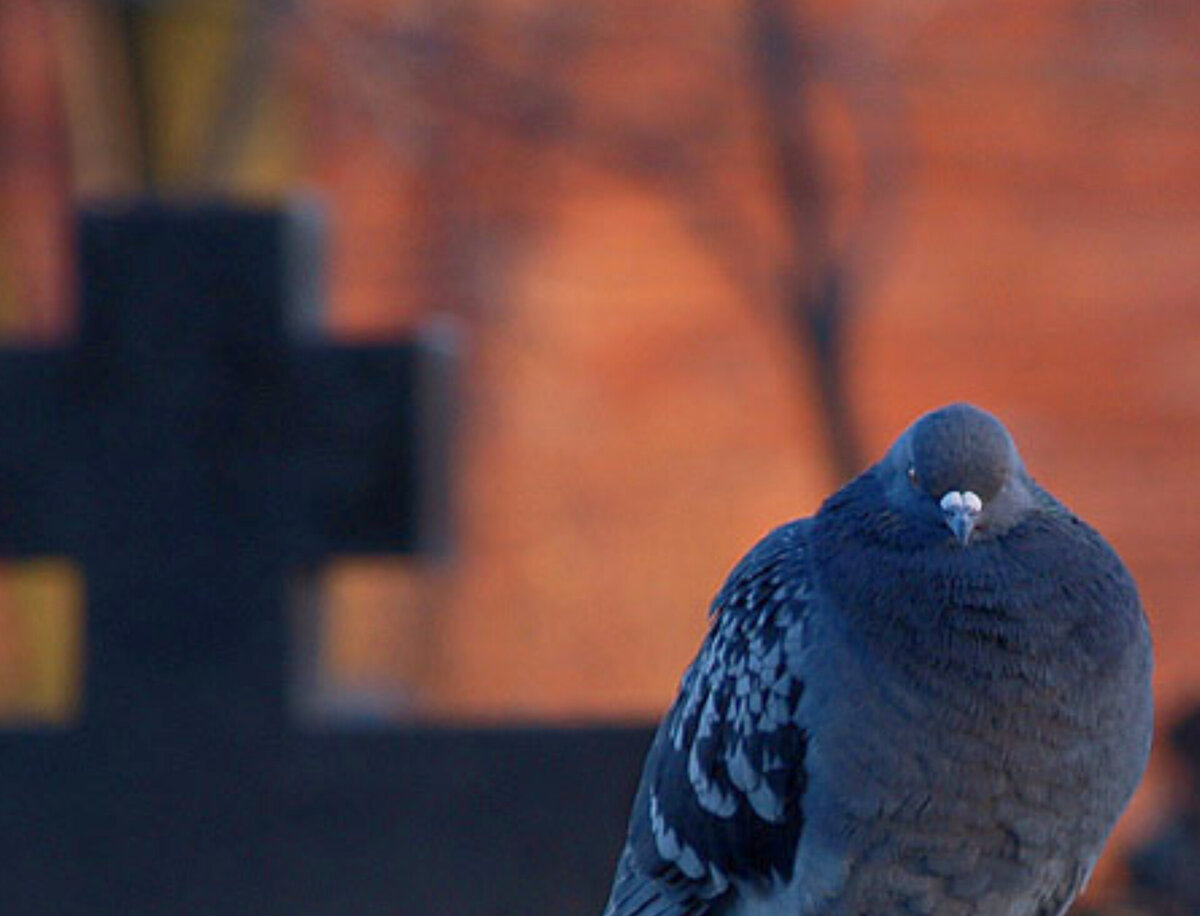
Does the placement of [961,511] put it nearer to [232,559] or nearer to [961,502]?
[961,502]

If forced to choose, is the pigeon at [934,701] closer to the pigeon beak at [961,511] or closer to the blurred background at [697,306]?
the pigeon beak at [961,511]

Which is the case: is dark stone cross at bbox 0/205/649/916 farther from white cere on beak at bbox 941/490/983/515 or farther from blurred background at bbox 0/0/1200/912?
blurred background at bbox 0/0/1200/912

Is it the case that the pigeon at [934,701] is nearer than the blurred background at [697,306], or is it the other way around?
the pigeon at [934,701]

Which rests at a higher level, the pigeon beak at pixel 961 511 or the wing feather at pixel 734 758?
the pigeon beak at pixel 961 511

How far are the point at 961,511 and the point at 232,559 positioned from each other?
1.58 m

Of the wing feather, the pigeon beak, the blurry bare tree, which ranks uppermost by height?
the blurry bare tree

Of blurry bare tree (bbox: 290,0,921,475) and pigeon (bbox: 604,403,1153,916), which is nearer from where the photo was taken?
pigeon (bbox: 604,403,1153,916)

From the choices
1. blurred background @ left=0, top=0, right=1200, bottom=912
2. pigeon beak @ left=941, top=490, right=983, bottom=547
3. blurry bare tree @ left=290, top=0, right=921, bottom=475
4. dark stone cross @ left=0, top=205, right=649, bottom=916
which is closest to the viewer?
pigeon beak @ left=941, top=490, right=983, bottom=547

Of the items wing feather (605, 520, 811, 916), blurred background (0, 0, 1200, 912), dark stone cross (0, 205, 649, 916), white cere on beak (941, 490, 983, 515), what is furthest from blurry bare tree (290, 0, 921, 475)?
white cere on beak (941, 490, 983, 515)

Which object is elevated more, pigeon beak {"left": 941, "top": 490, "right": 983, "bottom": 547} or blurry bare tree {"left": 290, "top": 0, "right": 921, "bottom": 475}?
blurry bare tree {"left": 290, "top": 0, "right": 921, "bottom": 475}

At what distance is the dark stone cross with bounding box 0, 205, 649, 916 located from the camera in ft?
11.1

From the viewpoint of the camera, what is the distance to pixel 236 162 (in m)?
6.18

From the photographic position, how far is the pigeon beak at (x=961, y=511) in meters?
2.19

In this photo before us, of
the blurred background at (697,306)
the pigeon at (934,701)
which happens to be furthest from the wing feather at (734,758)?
the blurred background at (697,306)
